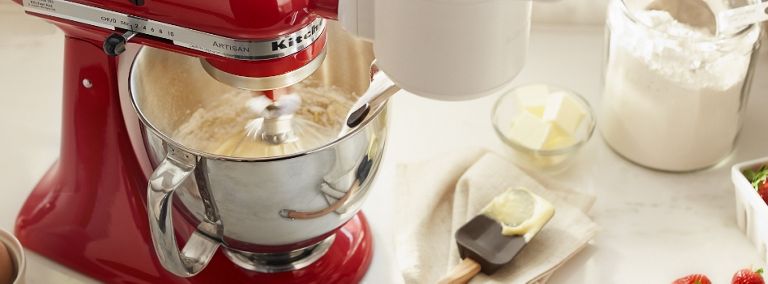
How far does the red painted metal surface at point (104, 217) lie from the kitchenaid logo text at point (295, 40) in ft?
0.81

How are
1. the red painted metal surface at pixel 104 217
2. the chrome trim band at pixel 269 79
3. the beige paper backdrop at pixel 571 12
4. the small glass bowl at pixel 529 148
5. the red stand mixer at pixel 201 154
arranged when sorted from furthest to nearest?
1. the beige paper backdrop at pixel 571 12
2. the small glass bowl at pixel 529 148
3. the red painted metal surface at pixel 104 217
4. the chrome trim band at pixel 269 79
5. the red stand mixer at pixel 201 154

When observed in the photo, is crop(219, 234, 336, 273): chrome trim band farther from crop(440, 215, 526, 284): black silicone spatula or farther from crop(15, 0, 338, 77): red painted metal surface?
crop(15, 0, 338, 77): red painted metal surface

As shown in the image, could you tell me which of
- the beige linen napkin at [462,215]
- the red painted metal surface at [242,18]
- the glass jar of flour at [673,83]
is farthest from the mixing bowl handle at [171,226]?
the glass jar of flour at [673,83]

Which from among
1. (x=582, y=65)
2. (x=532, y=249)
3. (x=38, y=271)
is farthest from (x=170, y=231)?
(x=582, y=65)

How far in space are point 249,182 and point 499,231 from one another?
30cm

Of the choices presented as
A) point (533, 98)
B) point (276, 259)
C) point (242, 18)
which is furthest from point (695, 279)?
point (242, 18)

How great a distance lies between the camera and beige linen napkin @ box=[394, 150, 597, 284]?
114 cm

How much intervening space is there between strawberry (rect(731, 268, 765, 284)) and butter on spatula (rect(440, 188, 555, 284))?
7.6 inches

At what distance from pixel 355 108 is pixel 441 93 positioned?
0.53ft

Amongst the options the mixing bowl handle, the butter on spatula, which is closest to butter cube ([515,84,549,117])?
the butter on spatula

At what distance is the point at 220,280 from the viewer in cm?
113

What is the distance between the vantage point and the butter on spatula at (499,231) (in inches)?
44.2

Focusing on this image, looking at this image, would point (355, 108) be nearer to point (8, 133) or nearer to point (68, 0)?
point (68, 0)

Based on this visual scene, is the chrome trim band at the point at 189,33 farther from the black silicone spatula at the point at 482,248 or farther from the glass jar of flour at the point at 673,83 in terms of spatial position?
the glass jar of flour at the point at 673,83
